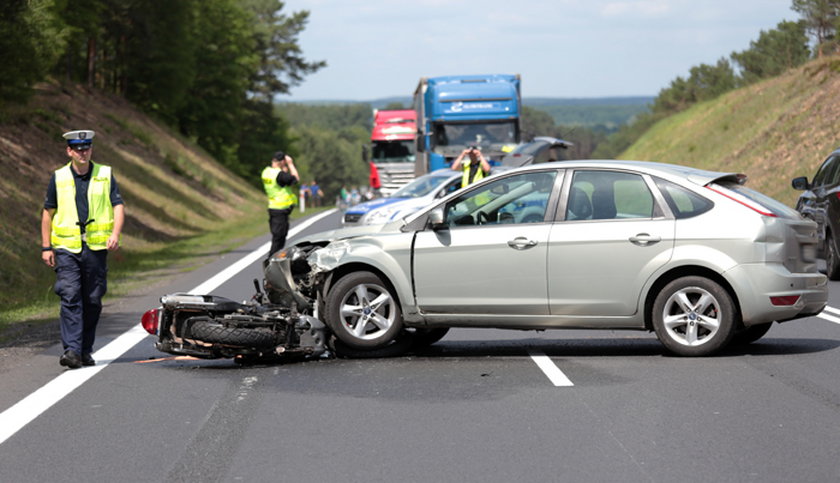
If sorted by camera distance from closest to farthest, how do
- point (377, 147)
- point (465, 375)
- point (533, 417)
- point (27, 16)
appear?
point (533, 417) < point (465, 375) < point (27, 16) < point (377, 147)

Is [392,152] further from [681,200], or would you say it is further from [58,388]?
[58,388]

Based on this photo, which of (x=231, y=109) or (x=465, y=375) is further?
(x=231, y=109)

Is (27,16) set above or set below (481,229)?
above

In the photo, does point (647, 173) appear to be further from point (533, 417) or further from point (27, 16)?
point (27, 16)

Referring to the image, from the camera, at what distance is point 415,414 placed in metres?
8.15

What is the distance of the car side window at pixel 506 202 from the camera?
10672mm

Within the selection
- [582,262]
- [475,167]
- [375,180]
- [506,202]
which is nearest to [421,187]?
[475,167]

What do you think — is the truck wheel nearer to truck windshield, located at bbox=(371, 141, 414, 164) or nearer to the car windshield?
the car windshield

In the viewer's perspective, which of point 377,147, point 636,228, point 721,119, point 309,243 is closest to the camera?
point 636,228

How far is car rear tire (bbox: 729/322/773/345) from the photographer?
35.7ft

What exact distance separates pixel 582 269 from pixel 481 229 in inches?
35.5

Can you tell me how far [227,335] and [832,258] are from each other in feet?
32.0

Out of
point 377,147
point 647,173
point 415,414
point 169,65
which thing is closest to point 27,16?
point 647,173

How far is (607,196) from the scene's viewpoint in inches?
416
